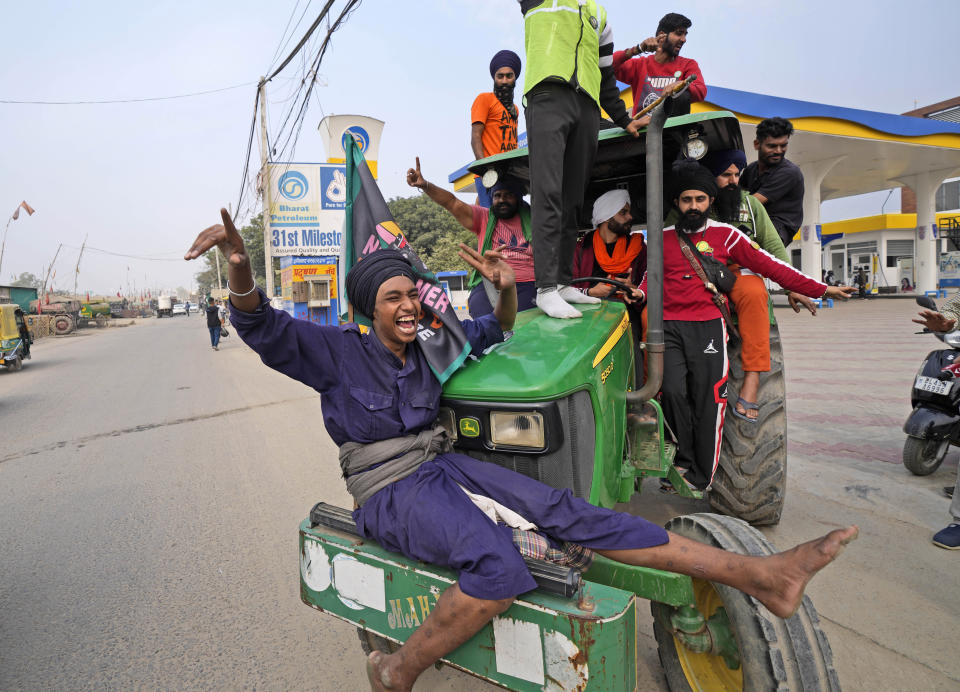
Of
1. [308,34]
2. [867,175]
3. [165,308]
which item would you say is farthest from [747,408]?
[165,308]

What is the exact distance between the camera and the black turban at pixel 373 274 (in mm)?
2195

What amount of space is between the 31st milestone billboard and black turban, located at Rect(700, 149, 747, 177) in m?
18.9

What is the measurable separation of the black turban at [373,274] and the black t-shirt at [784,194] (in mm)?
3075

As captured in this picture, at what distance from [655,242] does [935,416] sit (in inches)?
125

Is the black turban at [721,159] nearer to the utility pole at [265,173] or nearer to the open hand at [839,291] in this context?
the open hand at [839,291]

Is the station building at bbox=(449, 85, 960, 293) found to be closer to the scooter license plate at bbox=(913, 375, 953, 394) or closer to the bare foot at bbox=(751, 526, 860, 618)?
the scooter license plate at bbox=(913, 375, 953, 394)

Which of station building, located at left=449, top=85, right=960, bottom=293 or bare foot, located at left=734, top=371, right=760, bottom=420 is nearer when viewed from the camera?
bare foot, located at left=734, top=371, right=760, bottom=420

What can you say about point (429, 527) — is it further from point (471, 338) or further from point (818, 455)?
point (818, 455)

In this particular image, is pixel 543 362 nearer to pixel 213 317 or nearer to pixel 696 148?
pixel 696 148

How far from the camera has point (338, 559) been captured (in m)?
1.90

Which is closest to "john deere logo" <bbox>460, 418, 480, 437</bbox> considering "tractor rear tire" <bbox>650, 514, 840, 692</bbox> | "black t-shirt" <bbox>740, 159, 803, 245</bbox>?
"tractor rear tire" <bbox>650, 514, 840, 692</bbox>

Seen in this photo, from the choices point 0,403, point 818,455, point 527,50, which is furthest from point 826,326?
point 0,403

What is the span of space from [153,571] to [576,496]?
2.78 meters

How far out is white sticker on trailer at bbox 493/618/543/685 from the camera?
152 cm
